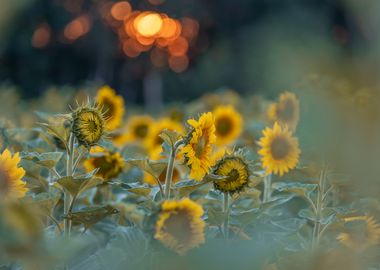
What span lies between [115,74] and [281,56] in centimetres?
1234

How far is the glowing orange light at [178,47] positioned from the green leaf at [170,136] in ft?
36.2

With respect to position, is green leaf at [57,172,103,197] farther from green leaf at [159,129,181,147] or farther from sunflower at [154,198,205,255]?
sunflower at [154,198,205,255]

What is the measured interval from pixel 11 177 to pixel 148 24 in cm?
1045

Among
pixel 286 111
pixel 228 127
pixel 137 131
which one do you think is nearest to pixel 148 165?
pixel 286 111

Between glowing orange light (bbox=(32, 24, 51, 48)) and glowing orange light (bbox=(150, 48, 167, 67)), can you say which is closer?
glowing orange light (bbox=(32, 24, 51, 48))

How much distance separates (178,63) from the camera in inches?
485

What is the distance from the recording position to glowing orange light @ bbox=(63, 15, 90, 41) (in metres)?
11.4

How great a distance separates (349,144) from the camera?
442 millimetres

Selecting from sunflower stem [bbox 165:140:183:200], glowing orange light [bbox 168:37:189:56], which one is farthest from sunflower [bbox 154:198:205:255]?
glowing orange light [bbox 168:37:189:56]

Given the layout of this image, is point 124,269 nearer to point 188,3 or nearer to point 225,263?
point 225,263

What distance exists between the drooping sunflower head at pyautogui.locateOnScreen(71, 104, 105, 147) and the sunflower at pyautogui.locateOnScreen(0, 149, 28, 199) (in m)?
0.13

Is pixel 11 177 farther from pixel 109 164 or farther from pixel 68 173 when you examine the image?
pixel 109 164

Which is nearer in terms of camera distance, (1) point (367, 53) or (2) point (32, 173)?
(1) point (367, 53)

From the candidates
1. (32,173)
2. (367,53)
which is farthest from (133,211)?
(367,53)
